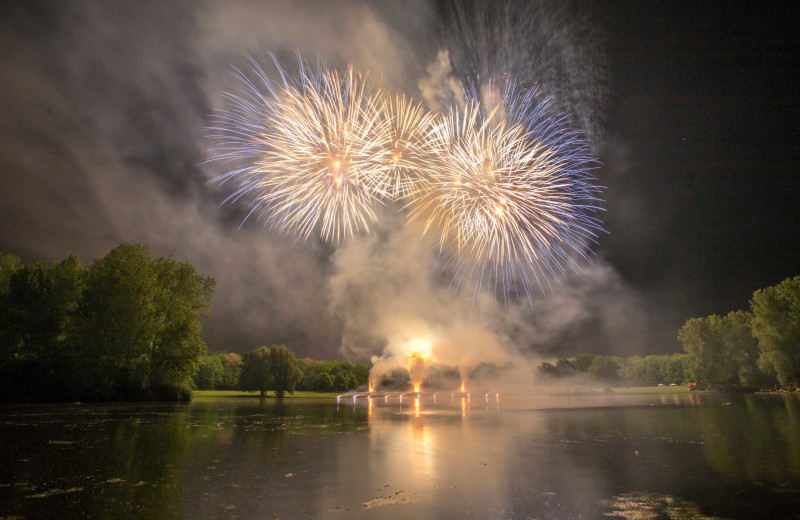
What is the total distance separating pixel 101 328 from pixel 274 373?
33.4m

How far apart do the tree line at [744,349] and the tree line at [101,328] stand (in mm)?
70681

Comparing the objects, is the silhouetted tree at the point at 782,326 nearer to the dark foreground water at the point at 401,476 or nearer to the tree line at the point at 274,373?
the dark foreground water at the point at 401,476

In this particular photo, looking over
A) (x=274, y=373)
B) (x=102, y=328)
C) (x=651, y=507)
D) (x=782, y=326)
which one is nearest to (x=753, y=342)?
(x=782, y=326)

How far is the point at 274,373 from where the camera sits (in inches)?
2822

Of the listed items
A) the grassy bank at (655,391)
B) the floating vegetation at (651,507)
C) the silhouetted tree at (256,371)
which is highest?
the silhouetted tree at (256,371)

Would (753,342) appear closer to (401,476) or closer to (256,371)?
(256,371)

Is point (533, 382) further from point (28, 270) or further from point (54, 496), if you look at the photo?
point (54, 496)

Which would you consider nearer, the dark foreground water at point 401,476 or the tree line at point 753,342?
the dark foreground water at point 401,476

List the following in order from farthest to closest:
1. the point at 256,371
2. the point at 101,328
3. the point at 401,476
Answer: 1. the point at 256,371
2. the point at 101,328
3. the point at 401,476

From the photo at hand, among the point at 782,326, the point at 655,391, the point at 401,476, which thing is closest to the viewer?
the point at 401,476

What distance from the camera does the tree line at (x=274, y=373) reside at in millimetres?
70875

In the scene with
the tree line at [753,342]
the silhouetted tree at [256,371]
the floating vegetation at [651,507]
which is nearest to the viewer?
the floating vegetation at [651,507]

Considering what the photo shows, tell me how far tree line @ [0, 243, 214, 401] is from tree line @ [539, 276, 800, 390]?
7068 centimetres

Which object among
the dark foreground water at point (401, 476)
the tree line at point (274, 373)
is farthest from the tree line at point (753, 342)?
the tree line at point (274, 373)
